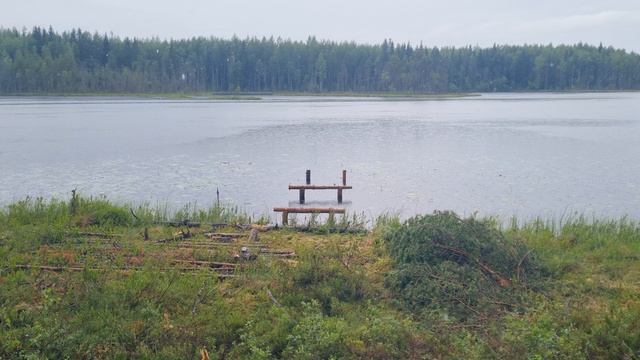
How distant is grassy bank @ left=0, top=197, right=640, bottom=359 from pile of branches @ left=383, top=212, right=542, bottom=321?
0.08 feet

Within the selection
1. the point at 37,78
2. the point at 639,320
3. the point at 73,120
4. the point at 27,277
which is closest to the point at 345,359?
the point at 639,320

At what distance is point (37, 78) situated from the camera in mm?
114875

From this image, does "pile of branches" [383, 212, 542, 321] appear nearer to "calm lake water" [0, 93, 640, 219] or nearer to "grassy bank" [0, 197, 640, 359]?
"grassy bank" [0, 197, 640, 359]

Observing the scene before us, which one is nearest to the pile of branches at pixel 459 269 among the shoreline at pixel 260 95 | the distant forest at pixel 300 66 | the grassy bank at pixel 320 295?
the grassy bank at pixel 320 295

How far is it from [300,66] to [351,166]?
419 ft

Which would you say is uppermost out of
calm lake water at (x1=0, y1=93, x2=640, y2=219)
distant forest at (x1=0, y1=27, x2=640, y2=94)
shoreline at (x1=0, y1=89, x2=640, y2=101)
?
distant forest at (x1=0, y1=27, x2=640, y2=94)

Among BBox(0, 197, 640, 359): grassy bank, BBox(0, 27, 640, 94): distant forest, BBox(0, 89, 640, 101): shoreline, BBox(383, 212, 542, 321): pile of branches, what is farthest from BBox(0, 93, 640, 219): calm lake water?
BBox(0, 27, 640, 94): distant forest

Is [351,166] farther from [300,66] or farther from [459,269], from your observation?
[300,66]

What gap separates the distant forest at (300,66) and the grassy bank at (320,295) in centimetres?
11601

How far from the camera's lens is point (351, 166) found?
28.1 metres

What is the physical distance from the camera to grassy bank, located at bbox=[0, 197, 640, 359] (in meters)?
6.97

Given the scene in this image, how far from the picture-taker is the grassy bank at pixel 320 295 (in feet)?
22.9

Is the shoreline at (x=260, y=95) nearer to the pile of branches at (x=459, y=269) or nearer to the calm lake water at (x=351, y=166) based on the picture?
the calm lake water at (x=351, y=166)

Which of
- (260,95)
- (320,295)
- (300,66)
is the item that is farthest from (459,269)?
(300,66)
